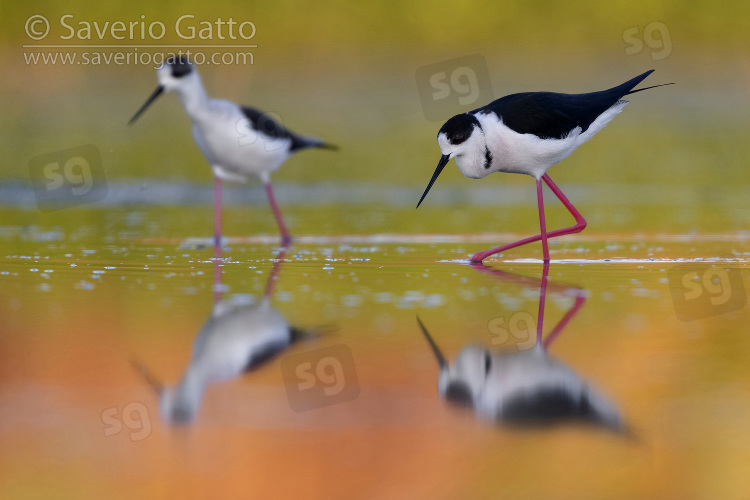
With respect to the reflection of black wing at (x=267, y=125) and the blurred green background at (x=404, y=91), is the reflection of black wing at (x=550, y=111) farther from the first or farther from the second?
the blurred green background at (x=404, y=91)

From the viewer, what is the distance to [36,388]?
3.87 metres

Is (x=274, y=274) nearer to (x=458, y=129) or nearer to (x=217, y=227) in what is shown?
(x=458, y=129)

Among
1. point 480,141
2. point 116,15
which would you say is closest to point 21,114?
point 116,15

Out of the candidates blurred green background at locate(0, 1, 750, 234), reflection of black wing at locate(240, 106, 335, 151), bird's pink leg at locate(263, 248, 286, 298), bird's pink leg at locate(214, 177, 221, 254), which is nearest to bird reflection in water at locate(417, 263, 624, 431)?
bird's pink leg at locate(263, 248, 286, 298)

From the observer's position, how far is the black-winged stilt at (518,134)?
6688 millimetres

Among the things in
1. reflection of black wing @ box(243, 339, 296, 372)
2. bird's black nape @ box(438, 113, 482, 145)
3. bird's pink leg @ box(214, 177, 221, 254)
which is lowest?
reflection of black wing @ box(243, 339, 296, 372)

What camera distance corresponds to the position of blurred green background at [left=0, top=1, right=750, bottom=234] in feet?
42.7

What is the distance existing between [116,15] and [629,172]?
8375 millimetres

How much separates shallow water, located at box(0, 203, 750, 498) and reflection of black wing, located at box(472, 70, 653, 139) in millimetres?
771

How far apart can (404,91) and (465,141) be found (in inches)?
427

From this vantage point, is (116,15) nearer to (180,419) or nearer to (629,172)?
(629,172)

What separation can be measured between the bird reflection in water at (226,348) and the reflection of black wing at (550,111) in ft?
6.75

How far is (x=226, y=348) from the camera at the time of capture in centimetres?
438

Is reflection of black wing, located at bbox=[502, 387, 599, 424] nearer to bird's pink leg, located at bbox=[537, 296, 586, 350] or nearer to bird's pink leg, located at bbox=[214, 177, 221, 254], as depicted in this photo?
bird's pink leg, located at bbox=[537, 296, 586, 350]
